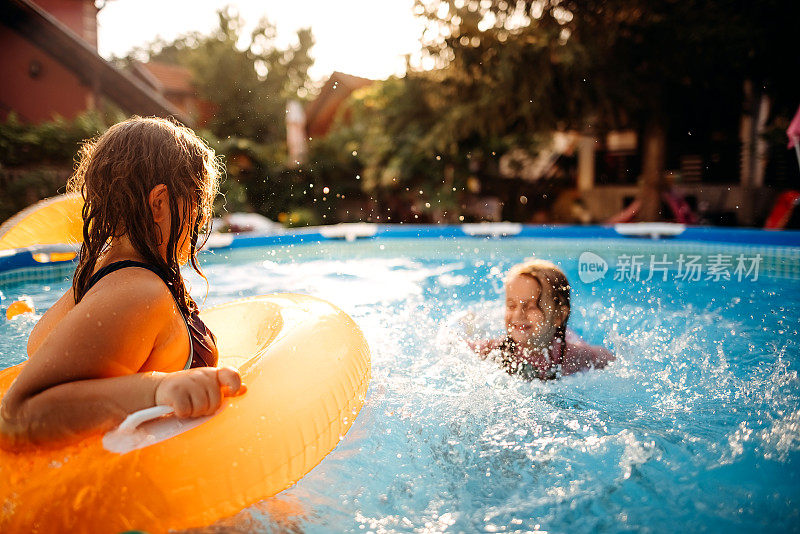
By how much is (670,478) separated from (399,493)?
0.83m

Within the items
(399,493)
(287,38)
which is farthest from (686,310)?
(287,38)

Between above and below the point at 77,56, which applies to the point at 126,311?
below

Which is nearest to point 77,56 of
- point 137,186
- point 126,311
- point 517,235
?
point 517,235

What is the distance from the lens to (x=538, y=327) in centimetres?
265

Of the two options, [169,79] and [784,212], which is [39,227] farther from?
[169,79]

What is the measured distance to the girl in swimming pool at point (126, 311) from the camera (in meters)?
1.13

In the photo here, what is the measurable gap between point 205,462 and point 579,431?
137cm

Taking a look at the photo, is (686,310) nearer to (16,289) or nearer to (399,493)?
(399,493)

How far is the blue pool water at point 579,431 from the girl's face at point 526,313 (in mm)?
223

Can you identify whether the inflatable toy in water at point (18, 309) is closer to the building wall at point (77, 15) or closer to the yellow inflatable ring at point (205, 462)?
the yellow inflatable ring at point (205, 462)

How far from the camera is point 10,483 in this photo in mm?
1172

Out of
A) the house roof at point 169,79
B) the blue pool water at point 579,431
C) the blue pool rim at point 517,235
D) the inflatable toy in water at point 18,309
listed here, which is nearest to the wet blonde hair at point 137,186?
the blue pool water at point 579,431

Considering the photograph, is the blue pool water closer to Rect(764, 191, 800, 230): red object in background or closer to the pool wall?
the pool wall

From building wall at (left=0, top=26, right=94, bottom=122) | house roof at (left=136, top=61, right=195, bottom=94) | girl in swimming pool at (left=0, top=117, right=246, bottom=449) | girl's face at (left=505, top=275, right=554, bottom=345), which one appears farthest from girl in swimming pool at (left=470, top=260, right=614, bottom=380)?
house roof at (left=136, top=61, right=195, bottom=94)
